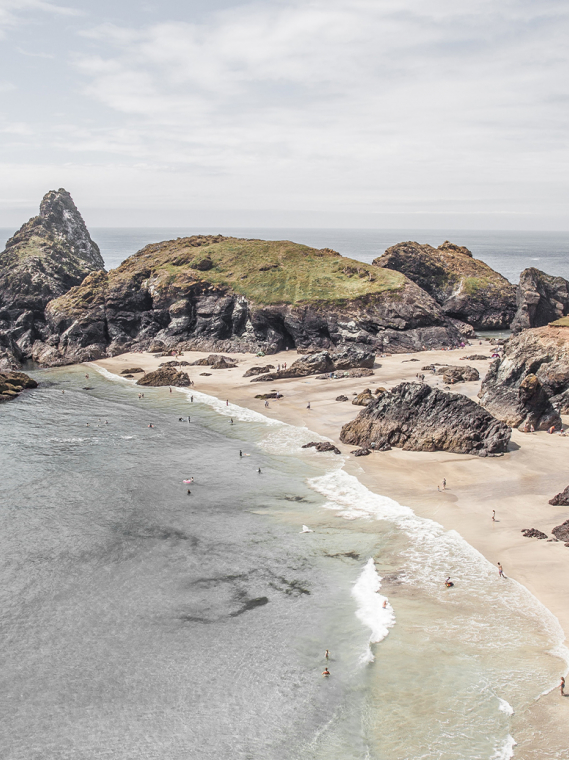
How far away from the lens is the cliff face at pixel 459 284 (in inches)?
4997

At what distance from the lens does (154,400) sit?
71812 mm

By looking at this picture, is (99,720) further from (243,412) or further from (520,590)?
(243,412)

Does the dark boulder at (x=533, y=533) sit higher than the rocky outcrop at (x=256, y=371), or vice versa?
the rocky outcrop at (x=256, y=371)

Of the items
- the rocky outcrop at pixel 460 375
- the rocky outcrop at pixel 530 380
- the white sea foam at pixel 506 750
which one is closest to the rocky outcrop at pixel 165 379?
the rocky outcrop at pixel 460 375

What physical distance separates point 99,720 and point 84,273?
140155mm

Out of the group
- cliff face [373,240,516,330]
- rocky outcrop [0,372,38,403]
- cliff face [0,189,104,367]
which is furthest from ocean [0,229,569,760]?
cliff face [373,240,516,330]

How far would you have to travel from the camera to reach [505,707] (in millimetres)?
20500

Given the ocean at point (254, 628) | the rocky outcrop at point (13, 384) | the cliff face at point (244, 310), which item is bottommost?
the ocean at point (254, 628)

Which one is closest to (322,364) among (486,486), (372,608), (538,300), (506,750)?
(486,486)

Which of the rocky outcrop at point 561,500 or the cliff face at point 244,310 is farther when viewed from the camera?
the cliff face at point 244,310

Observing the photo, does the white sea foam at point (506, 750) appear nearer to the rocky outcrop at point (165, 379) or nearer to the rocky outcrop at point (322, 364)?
the rocky outcrop at point (322, 364)

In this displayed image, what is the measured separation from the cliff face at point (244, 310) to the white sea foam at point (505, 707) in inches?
3136

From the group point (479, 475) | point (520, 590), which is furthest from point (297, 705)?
point (479, 475)

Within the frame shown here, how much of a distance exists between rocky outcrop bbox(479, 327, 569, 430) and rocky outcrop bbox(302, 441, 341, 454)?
59.0 ft
